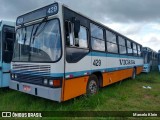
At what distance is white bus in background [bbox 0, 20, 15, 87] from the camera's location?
6.82m

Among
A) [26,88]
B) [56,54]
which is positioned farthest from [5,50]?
[56,54]

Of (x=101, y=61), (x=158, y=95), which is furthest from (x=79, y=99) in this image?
(x=158, y=95)

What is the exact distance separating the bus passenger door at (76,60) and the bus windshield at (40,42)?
32cm

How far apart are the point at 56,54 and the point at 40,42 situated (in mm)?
760

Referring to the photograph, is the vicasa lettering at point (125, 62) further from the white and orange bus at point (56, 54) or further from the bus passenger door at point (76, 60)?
the bus passenger door at point (76, 60)

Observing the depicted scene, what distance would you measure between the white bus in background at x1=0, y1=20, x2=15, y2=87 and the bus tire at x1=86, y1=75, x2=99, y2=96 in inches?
Result: 128

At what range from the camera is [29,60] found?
5.47 m

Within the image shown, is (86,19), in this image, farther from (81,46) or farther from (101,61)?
(101,61)

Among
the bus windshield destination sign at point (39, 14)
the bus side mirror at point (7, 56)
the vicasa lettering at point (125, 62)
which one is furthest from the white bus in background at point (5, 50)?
the vicasa lettering at point (125, 62)

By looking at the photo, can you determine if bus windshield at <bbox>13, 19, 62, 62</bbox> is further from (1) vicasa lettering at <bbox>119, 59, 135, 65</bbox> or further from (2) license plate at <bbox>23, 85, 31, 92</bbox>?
(1) vicasa lettering at <bbox>119, 59, 135, 65</bbox>

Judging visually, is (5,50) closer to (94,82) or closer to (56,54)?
(56,54)

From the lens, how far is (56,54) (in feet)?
15.9

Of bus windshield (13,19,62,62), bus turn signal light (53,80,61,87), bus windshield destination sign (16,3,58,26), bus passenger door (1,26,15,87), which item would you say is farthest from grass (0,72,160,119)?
bus windshield destination sign (16,3,58,26)

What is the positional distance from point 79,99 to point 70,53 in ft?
5.77
